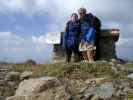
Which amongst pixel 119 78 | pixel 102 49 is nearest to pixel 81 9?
pixel 102 49

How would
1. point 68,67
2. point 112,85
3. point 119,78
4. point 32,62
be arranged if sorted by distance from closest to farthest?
1. point 112,85
2. point 119,78
3. point 68,67
4. point 32,62

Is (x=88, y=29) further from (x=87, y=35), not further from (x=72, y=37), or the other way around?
(x=72, y=37)

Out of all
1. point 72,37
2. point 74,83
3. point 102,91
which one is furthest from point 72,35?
point 102,91

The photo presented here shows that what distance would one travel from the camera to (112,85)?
11328 mm

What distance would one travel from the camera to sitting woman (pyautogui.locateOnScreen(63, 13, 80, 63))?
51.6ft

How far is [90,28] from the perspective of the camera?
15.7 metres

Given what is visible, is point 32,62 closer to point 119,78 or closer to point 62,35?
point 62,35

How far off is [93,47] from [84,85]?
383cm

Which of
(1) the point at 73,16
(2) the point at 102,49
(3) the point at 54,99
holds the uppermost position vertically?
(1) the point at 73,16

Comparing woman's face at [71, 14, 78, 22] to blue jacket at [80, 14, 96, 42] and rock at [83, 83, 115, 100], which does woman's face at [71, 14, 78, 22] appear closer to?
blue jacket at [80, 14, 96, 42]

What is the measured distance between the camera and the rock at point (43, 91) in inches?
420

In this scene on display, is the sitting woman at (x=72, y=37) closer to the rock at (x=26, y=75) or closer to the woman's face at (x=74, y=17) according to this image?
the woman's face at (x=74, y=17)

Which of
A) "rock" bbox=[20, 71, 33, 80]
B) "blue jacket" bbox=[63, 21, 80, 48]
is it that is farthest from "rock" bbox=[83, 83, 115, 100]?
"blue jacket" bbox=[63, 21, 80, 48]

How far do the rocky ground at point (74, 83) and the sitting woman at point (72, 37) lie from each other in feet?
5.17
